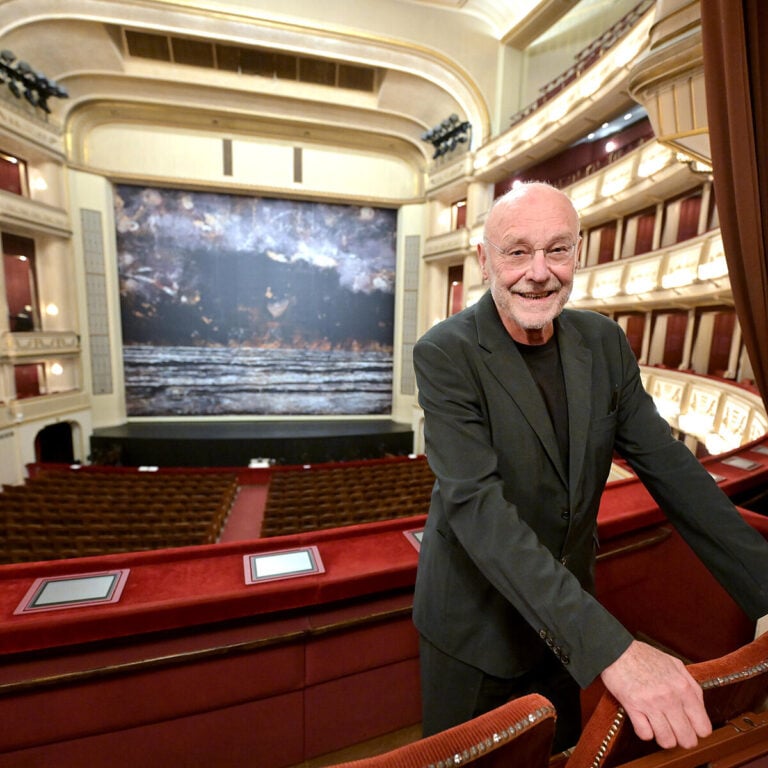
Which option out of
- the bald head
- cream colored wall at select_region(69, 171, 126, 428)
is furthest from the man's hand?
cream colored wall at select_region(69, 171, 126, 428)

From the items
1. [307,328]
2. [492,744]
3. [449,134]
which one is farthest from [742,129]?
[449,134]

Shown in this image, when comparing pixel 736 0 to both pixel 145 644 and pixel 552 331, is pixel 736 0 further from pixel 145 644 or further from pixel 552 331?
pixel 145 644

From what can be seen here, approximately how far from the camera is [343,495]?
23.7ft

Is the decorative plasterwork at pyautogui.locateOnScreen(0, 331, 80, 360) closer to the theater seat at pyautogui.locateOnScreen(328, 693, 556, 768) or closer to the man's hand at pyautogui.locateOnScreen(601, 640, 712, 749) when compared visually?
the theater seat at pyautogui.locateOnScreen(328, 693, 556, 768)

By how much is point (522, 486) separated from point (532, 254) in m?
0.52

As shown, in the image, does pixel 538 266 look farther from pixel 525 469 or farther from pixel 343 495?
pixel 343 495

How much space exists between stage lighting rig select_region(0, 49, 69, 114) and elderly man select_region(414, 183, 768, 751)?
14.1 m

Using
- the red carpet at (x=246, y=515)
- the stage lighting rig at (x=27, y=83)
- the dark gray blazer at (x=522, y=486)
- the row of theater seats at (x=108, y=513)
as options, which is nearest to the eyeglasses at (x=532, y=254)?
the dark gray blazer at (x=522, y=486)

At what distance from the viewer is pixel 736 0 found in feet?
3.93

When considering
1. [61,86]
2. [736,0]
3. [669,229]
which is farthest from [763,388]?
[61,86]

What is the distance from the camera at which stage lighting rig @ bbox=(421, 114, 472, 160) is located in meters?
13.0

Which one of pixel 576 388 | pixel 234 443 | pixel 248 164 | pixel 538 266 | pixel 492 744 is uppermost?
pixel 248 164

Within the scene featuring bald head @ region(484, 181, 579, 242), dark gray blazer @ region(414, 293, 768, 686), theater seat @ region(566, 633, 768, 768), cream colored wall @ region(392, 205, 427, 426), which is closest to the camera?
theater seat @ region(566, 633, 768, 768)

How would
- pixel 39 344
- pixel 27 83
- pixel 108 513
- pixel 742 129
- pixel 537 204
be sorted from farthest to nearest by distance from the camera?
1. pixel 39 344
2. pixel 27 83
3. pixel 108 513
4. pixel 742 129
5. pixel 537 204
